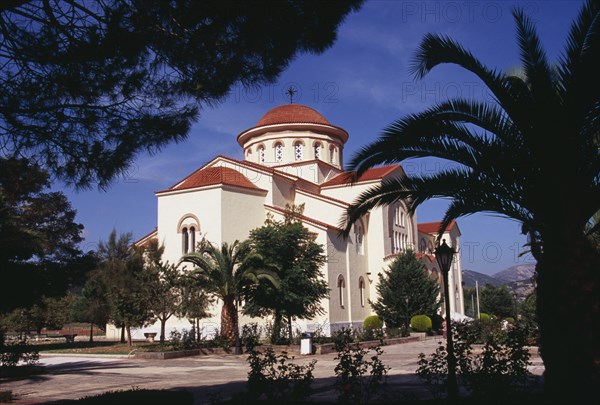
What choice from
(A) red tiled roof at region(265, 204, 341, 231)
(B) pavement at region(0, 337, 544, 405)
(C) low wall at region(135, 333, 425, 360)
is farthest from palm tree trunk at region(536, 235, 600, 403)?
(A) red tiled roof at region(265, 204, 341, 231)

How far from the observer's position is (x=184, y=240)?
98.4 feet

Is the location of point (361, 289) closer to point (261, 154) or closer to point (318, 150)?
point (318, 150)

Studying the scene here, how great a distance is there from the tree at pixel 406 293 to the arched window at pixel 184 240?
11.2m

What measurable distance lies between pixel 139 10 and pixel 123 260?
23.4 meters

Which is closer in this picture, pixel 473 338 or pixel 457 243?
pixel 473 338

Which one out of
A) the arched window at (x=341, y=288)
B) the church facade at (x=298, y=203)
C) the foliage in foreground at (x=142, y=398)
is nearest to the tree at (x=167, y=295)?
the church facade at (x=298, y=203)

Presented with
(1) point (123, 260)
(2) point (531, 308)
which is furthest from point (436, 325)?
(1) point (123, 260)

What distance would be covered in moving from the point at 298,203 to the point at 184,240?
7387 millimetres

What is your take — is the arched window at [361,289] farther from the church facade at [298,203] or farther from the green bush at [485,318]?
the green bush at [485,318]

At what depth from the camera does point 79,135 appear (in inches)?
324

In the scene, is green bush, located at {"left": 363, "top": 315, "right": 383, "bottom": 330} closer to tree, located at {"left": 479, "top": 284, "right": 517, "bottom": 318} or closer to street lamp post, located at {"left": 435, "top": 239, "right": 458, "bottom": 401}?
street lamp post, located at {"left": 435, "top": 239, "right": 458, "bottom": 401}

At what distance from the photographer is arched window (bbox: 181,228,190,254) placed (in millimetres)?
29797

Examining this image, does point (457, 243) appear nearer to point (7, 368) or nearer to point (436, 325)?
point (436, 325)

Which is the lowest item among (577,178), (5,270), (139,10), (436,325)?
(436,325)
